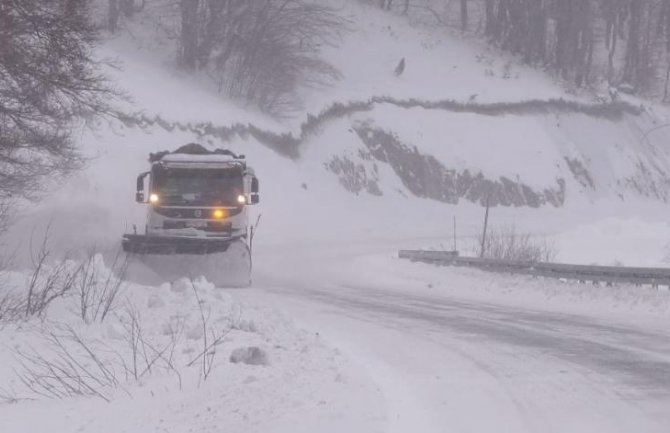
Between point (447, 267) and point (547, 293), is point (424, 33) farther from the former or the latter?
point (547, 293)

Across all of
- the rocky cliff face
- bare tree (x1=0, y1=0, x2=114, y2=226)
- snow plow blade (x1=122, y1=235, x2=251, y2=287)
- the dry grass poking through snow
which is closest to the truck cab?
snow plow blade (x1=122, y1=235, x2=251, y2=287)

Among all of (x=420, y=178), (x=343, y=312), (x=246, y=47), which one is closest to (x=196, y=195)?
(x=343, y=312)

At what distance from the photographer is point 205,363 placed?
934 centimetres

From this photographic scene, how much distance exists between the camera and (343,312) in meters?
16.9

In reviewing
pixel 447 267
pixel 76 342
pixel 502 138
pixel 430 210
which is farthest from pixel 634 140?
pixel 76 342

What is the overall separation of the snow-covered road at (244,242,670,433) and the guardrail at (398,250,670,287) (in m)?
0.64

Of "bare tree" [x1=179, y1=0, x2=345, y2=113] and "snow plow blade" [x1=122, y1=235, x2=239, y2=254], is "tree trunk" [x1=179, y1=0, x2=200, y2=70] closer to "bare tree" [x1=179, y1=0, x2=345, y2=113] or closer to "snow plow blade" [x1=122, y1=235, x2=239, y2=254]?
"bare tree" [x1=179, y1=0, x2=345, y2=113]

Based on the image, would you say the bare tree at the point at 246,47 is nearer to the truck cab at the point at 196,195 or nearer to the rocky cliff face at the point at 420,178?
the rocky cliff face at the point at 420,178

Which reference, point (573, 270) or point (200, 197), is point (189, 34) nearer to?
point (200, 197)

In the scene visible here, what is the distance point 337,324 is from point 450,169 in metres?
37.7

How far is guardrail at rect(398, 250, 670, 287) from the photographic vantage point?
1938 centimetres

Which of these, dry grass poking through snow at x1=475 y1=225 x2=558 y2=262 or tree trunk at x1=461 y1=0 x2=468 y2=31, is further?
tree trunk at x1=461 y1=0 x2=468 y2=31

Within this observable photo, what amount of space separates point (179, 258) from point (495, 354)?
9.03 m

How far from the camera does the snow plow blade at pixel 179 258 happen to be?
19.2 m
